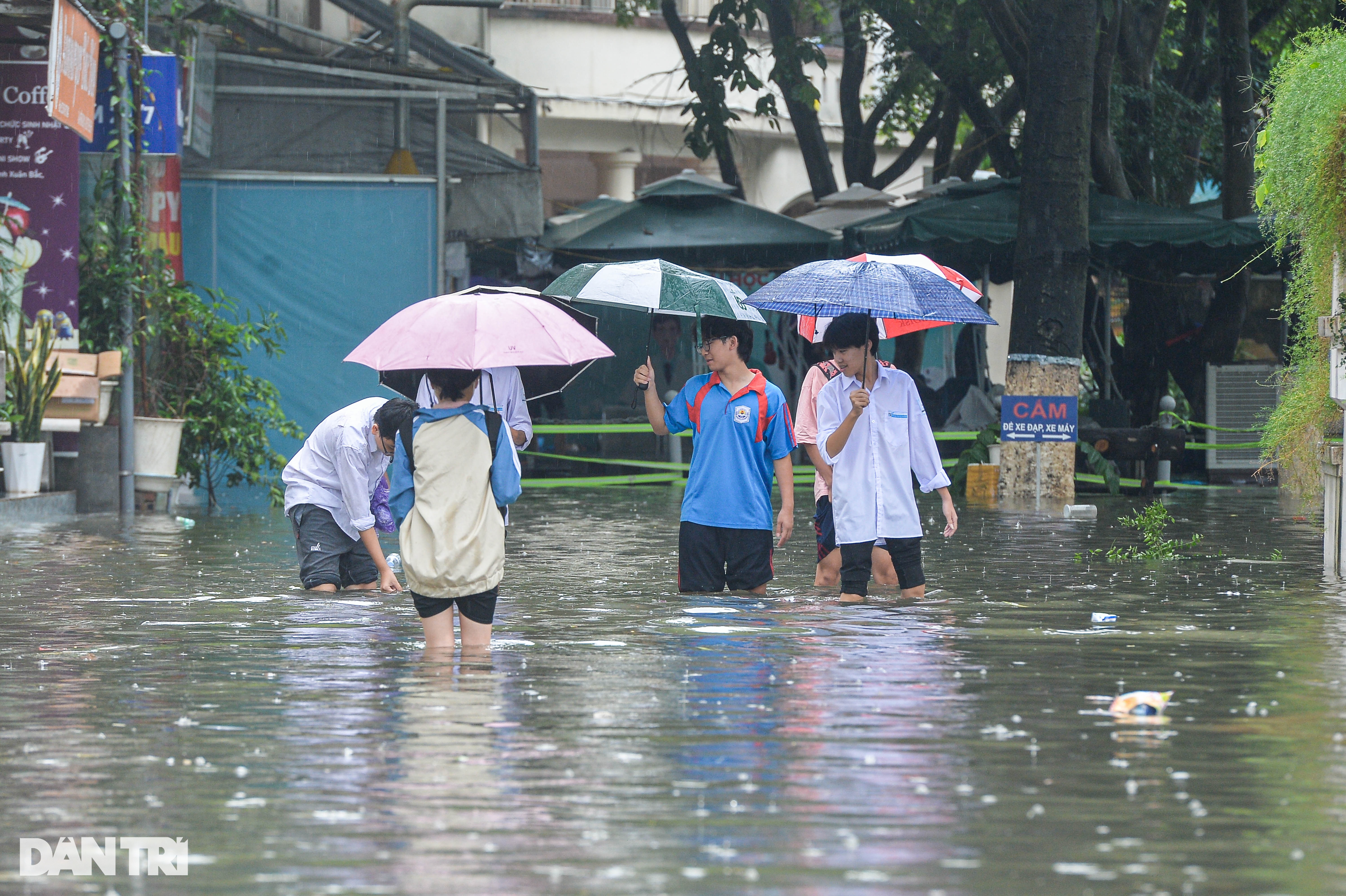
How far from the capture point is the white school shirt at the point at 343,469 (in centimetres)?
947

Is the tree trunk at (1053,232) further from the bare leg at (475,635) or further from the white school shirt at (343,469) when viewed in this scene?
the bare leg at (475,635)

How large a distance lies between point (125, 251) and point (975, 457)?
930 centimetres

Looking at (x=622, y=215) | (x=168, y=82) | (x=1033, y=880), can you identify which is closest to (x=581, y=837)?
(x=1033, y=880)

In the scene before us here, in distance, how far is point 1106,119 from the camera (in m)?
21.9

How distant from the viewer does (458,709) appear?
21.6 feet

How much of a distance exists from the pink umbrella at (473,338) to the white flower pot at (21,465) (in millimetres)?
8239

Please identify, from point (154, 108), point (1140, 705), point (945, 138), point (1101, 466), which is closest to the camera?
point (1140, 705)

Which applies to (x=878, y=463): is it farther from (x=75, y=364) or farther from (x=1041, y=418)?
(x=1041, y=418)

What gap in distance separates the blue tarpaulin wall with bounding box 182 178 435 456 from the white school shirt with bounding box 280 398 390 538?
9.26 meters

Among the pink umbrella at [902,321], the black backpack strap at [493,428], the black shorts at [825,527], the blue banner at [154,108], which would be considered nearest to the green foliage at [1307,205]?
the pink umbrella at [902,321]

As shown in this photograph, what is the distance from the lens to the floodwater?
14.8 ft

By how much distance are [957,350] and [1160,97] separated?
14.4 feet

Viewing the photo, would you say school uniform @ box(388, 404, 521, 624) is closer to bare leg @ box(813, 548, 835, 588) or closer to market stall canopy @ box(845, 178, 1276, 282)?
bare leg @ box(813, 548, 835, 588)

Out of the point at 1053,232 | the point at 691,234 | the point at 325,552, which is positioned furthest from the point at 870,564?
the point at 691,234
